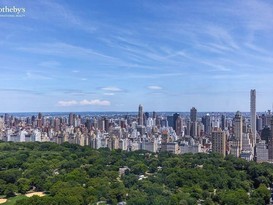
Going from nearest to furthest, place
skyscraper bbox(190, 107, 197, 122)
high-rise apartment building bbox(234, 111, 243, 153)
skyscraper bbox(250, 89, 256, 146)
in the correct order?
high-rise apartment building bbox(234, 111, 243, 153), skyscraper bbox(250, 89, 256, 146), skyscraper bbox(190, 107, 197, 122)

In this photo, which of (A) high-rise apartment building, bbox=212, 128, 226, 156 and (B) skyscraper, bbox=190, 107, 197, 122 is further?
(B) skyscraper, bbox=190, 107, 197, 122

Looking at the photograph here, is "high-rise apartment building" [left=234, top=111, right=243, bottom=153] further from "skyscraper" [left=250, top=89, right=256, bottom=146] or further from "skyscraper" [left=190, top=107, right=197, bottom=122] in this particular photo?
"skyscraper" [left=190, top=107, right=197, bottom=122]

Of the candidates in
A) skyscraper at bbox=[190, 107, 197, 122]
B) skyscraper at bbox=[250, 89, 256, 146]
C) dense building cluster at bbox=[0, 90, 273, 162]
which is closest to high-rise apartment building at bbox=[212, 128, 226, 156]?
dense building cluster at bbox=[0, 90, 273, 162]

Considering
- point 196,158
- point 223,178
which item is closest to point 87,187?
point 223,178

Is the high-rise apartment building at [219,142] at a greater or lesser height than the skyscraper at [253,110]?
lesser

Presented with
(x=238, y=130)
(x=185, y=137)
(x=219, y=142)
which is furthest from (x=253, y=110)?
(x=219, y=142)

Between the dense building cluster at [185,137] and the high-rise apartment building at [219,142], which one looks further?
the dense building cluster at [185,137]

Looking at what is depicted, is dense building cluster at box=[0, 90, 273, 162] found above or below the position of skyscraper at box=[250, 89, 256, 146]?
below

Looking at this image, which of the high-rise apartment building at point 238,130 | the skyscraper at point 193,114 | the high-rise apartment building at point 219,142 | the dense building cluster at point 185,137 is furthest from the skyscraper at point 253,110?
the high-rise apartment building at point 219,142

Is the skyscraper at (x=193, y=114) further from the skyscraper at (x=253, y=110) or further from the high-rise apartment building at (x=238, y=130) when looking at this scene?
the high-rise apartment building at (x=238, y=130)

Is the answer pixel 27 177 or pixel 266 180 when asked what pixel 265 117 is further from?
pixel 27 177

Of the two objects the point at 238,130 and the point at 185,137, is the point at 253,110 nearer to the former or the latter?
the point at 238,130
